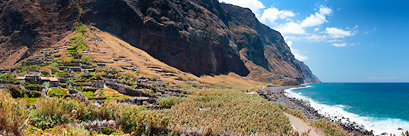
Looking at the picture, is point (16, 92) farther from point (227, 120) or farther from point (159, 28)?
point (159, 28)

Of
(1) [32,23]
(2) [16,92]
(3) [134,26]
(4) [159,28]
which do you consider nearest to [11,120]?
(2) [16,92]

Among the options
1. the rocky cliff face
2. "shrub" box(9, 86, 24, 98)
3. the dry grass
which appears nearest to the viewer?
the dry grass

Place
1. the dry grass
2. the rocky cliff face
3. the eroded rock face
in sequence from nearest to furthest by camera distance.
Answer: the dry grass
the rocky cliff face
the eroded rock face

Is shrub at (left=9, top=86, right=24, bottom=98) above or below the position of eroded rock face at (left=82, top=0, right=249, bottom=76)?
below

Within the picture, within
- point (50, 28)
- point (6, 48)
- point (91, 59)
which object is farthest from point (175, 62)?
point (6, 48)

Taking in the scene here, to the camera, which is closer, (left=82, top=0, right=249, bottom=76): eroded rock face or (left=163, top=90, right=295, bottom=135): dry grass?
(left=163, top=90, right=295, bottom=135): dry grass

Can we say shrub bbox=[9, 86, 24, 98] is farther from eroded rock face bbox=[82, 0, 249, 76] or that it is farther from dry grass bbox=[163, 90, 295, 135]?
eroded rock face bbox=[82, 0, 249, 76]

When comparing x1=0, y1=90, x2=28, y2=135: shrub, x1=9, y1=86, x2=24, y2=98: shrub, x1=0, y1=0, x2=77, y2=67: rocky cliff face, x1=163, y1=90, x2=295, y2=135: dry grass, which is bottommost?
x1=163, y1=90, x2=295, y2=135: dry grass

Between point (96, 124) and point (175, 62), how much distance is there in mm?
71346

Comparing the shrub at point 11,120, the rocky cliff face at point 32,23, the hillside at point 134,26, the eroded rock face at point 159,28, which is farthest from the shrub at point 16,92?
the eroded rock face at point 159,28

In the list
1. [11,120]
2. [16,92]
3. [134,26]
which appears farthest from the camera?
[134,26]

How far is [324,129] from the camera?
17.6 m

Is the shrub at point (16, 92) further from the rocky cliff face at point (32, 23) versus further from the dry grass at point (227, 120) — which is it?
the rocky cliff face at point (32, 23)

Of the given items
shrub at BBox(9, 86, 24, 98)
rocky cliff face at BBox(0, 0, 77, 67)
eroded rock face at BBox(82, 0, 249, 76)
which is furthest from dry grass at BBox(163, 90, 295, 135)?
rocky cliff face at BBox(0, 0, 77, 67)
